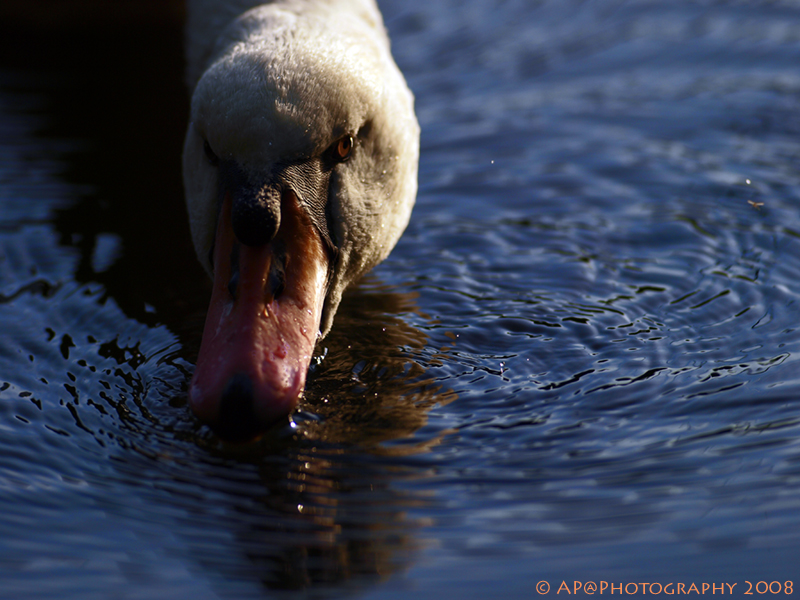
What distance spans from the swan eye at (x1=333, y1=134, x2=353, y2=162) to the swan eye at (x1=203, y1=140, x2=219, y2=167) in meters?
0.49

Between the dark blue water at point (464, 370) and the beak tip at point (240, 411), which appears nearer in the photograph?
the dark blue water at point (464, 370)

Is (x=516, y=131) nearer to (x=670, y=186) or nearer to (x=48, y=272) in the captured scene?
(x=670, y=186)

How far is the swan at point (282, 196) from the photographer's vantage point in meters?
3.67

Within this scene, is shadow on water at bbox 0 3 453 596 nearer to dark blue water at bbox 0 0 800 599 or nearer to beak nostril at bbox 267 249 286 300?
Answer: dark blue water at bbox 0 0 800 599

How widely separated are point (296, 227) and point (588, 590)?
183cm

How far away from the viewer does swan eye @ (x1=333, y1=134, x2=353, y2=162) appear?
436 cm

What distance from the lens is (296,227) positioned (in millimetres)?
4074

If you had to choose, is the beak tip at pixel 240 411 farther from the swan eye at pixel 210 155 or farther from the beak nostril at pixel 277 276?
the swan eye at pixel 210 155

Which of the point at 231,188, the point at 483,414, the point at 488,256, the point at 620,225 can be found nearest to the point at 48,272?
the point at 231,188

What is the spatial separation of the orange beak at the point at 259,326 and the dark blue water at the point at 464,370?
0.24 meters

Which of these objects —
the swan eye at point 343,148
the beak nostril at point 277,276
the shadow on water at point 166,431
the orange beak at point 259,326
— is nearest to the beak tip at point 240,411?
the orange beak at point 259,326

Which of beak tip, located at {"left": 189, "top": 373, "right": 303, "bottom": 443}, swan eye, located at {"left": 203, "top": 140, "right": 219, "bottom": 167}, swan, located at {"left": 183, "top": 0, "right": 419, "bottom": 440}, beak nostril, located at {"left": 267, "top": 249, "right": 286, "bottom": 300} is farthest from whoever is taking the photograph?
swan eye, located at {"left": 203, "top": 140, "right": 219, "bottom": 167}

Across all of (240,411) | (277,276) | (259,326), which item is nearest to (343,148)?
(277,276)

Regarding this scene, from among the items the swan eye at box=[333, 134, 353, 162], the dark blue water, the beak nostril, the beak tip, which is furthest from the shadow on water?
the swan eye at box=[333, 134, 353, 162]
